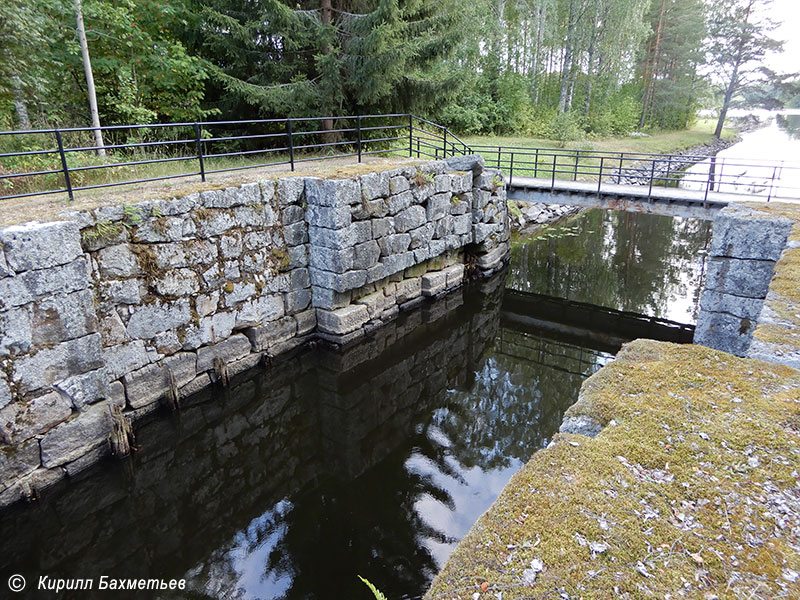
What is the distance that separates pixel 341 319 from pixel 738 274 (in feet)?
19.0

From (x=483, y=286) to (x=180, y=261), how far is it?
292 inches

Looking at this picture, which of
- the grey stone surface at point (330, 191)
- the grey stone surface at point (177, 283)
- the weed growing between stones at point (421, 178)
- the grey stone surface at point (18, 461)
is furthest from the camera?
the weed growing between stones at point (421, 178)

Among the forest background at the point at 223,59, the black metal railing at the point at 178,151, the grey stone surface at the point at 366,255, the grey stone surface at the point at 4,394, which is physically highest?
the forest background at the point at 223,59

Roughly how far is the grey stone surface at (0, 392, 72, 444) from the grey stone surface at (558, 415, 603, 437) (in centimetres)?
536

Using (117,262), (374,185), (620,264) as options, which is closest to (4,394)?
(117,262)

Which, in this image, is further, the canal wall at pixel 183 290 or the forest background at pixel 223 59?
the forest background at pixel 223 59

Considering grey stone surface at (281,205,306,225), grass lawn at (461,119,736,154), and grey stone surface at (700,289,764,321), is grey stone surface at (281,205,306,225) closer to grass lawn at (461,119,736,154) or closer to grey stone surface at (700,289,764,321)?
grey stone surface at (700,289,764,321)

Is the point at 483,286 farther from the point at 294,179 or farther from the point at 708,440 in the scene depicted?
the point at 708,440

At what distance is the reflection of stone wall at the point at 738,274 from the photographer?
5.76 metres

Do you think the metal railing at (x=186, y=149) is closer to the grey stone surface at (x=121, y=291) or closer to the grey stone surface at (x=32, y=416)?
the grey stone surface at (x=121, y=291)

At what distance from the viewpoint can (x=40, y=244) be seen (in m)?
5.17

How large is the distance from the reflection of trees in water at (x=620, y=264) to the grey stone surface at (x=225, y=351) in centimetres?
712

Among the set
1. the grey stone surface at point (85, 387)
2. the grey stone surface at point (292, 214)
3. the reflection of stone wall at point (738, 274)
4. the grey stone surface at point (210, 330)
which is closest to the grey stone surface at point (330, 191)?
the grey stone surface at point (292, 214)

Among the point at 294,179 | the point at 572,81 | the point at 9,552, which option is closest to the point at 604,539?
the point at 9,552
